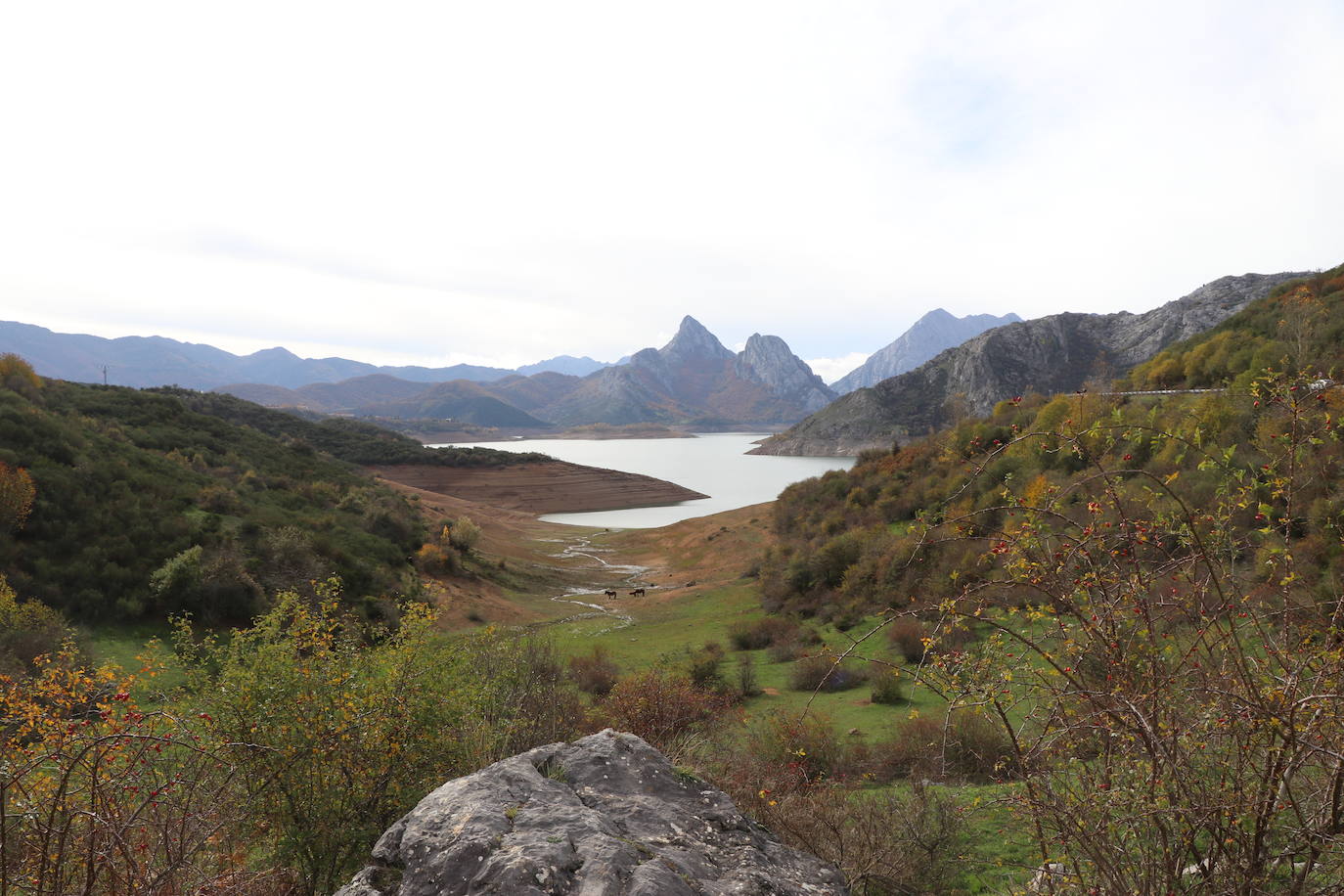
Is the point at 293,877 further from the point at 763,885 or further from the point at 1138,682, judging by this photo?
the point at 1138,682

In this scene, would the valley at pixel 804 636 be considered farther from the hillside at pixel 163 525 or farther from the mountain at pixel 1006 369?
the mountain at pixel 1006 369

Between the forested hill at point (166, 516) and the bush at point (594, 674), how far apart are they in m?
12.0

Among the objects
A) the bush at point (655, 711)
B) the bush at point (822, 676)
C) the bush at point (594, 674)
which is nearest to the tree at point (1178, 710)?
the bush at point (655, 711)

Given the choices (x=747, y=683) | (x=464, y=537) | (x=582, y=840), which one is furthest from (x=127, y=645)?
(x=464, y=537)

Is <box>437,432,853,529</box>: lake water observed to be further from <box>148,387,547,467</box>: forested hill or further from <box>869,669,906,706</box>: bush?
<box>869,669,906,706</box>: bush

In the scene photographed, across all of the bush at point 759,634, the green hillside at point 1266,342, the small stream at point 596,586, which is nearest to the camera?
the bush at point 759,634

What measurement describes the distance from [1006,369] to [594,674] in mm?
123488

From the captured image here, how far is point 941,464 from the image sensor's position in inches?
1157

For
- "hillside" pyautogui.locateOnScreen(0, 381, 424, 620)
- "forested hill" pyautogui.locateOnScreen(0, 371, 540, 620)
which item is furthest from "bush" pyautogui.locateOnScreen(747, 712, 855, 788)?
"forested hill" pyautogui.locateOnScreen(0, 371, 540, 620)

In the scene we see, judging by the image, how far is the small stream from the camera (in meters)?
28.2

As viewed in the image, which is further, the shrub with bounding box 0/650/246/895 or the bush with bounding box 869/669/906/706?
the bush with bounding box 869/669/906/706

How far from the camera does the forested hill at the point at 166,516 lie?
59.7 ft

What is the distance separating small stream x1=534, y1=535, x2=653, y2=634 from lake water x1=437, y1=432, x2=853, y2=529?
33.8 feet

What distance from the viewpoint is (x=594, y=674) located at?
51.2ft
